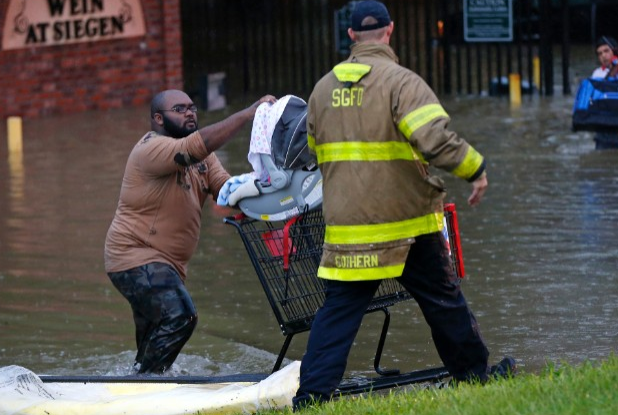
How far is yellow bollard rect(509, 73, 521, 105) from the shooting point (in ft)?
65.7

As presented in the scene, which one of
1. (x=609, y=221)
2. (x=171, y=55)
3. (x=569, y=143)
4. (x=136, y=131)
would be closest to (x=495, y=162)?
(x=569, y=143)

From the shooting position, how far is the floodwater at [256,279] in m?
8.60

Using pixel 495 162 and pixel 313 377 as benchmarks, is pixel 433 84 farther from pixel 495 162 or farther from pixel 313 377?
pixel 313 377

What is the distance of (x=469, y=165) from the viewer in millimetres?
6066

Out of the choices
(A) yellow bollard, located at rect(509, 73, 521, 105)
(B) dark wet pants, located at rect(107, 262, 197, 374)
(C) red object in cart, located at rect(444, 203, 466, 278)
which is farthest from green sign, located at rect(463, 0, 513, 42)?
(C) red object in cart, located at rect(444, 203, 466, 278)

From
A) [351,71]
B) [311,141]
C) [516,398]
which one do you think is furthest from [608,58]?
[516,398]

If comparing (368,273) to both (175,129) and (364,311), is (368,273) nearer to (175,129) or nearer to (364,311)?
(364,311)

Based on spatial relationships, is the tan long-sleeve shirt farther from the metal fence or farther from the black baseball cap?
the metal fence

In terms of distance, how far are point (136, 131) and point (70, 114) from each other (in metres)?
2.60

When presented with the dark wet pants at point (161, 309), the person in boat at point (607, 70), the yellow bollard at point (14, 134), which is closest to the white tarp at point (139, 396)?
the dark wet pants at point (161, 309)

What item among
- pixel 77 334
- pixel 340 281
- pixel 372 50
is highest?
pixel 372 50

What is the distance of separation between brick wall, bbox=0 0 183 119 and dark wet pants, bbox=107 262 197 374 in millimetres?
13149

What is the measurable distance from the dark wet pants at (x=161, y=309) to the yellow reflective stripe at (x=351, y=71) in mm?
1853

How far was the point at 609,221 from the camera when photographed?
11.8 meters
